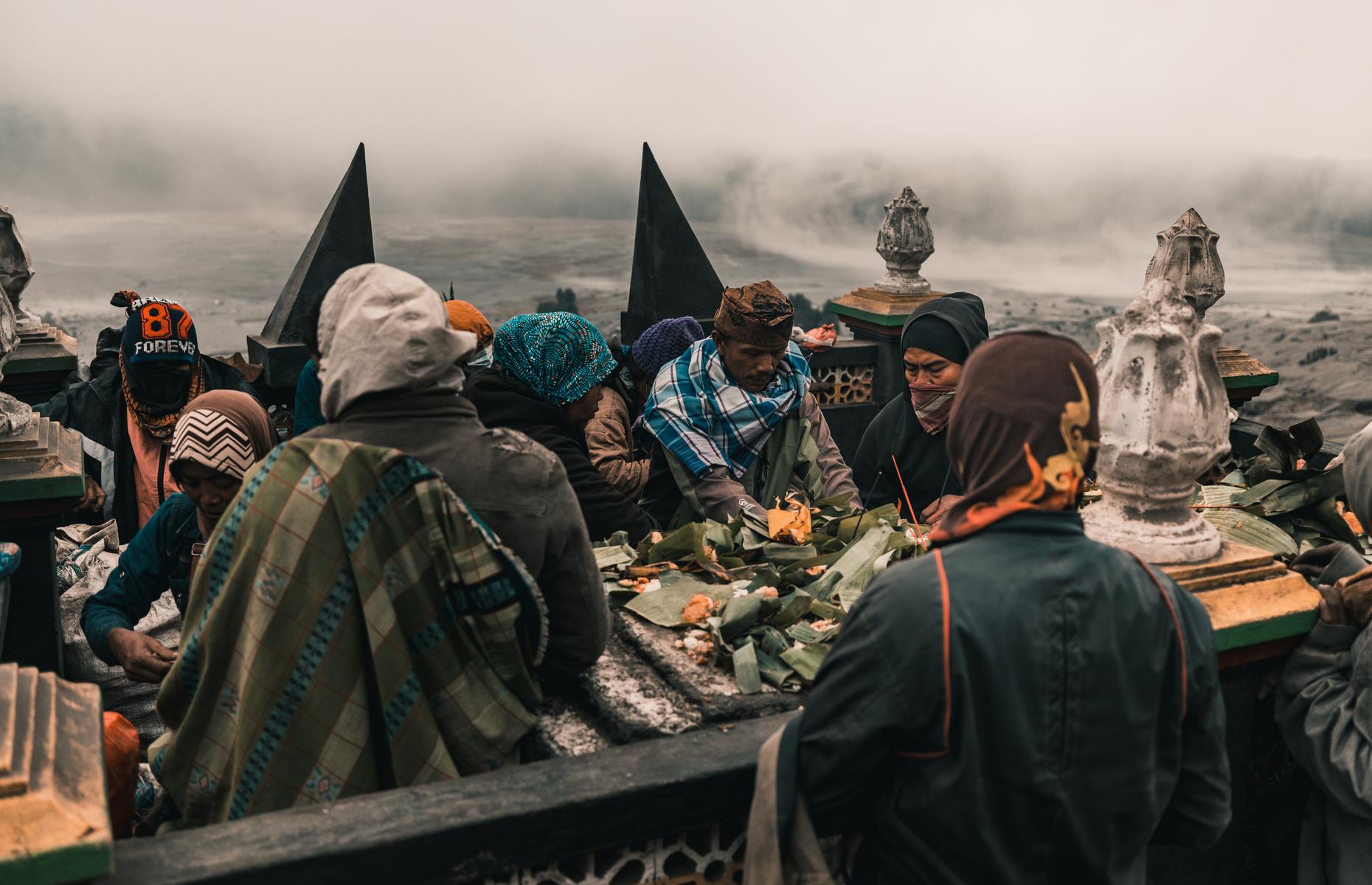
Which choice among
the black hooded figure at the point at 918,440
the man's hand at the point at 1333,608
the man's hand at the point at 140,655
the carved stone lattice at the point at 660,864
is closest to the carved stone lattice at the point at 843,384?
the black hooded figure at the point at 918,440

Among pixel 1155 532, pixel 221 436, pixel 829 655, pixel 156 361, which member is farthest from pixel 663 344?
pixel 829 655

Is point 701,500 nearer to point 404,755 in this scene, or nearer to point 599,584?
point 599,584

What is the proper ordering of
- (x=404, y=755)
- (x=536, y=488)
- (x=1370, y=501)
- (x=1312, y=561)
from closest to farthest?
(x=404, y=755)
(x=536, y=488)
(x=1370, y=501)
(x=1312, y=561)

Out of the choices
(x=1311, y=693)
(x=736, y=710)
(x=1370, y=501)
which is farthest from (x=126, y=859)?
(x=1370, y=501)

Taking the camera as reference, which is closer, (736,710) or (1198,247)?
(736,710)

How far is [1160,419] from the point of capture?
88.7 inches

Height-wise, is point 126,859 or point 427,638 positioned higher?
point 427,638

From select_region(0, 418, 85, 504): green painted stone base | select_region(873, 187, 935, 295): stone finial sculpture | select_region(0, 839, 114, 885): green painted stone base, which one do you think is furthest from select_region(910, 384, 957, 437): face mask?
select_region(873, 187, 935, 295): stone finial sculpture

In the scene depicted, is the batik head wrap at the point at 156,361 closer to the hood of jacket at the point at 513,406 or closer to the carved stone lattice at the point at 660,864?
the hood of jacket at the point at 513,406

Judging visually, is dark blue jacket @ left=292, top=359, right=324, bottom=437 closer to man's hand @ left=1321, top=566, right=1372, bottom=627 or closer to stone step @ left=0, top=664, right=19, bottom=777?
stone step @ left=0, top=664, right=19, bottom=777

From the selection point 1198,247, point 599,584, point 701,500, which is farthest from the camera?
point 1198,247

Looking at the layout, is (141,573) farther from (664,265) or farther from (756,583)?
(664,265)

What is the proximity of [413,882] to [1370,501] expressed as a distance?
206cm

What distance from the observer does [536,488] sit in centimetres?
202
